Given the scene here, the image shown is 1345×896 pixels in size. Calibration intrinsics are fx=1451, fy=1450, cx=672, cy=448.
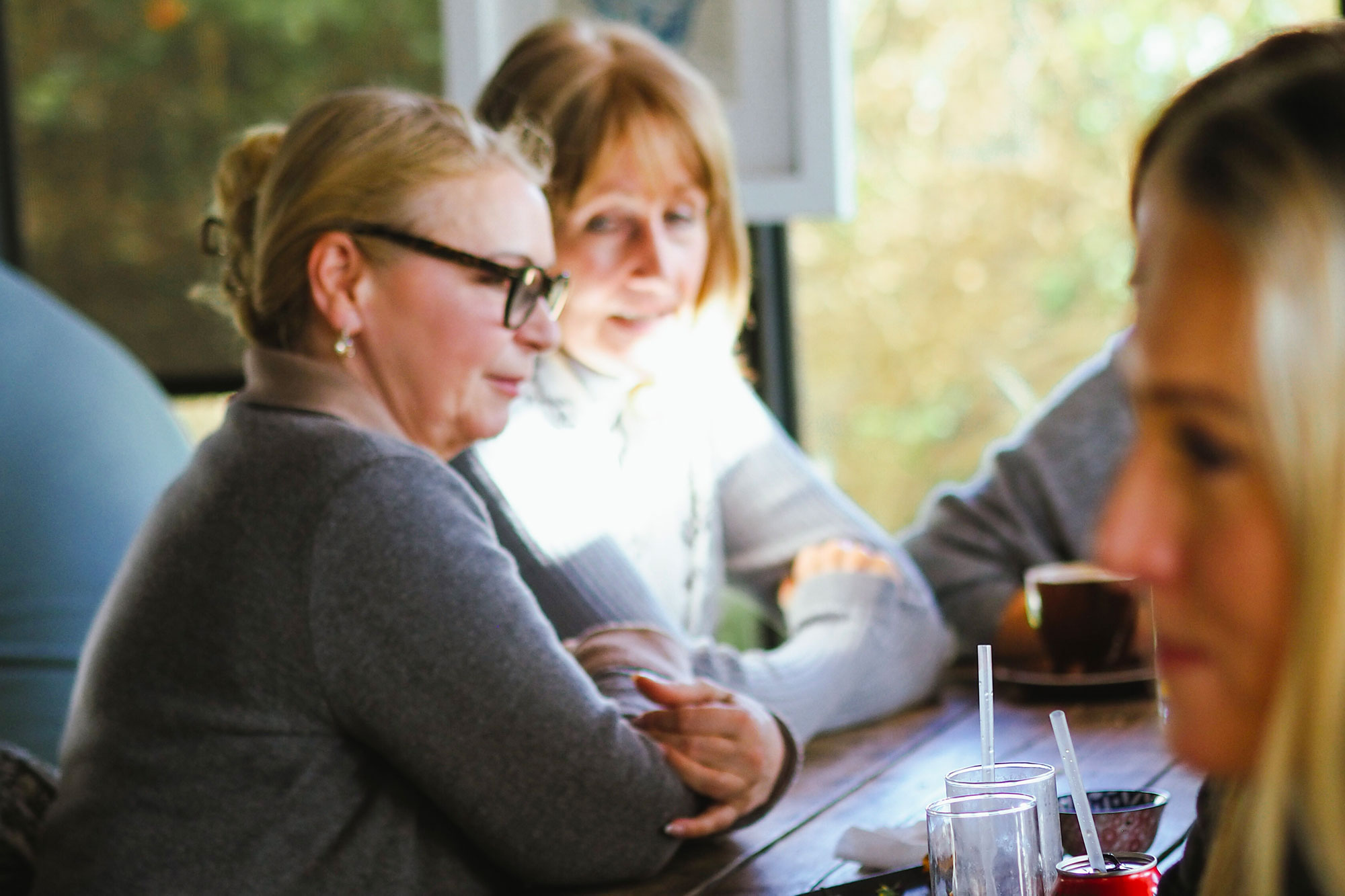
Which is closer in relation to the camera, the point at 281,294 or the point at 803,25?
the point at 281,294

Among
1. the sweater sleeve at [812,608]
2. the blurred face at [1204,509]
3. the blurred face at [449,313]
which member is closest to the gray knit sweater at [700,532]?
the sweater sleeve at [812,608]

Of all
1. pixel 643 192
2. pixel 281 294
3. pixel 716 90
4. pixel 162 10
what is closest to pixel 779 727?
pixel 281 294

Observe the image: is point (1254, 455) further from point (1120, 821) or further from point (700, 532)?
point (700, 532)

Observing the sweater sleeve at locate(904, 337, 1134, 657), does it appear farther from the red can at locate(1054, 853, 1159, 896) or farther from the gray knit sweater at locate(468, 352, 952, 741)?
the red can at locate(1054, 853, 1159, 896)

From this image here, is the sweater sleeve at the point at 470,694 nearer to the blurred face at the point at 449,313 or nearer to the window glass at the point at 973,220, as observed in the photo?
the blurred face at the point at 449,313

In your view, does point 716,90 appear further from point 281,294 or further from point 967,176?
point 281,294

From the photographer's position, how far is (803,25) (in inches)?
90.7

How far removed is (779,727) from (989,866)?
41cm

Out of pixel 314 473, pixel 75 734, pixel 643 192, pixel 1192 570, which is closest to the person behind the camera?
pixel 1192 570

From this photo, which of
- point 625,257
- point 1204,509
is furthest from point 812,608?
point 1204,509

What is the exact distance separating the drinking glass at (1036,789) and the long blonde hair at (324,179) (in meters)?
0.69

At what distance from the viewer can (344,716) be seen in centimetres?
111

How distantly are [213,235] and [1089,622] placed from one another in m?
0.98

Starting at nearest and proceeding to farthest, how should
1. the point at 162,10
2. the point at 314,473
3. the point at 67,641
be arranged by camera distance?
the point at 314,473, the point at 67,641, the point at 162,10
